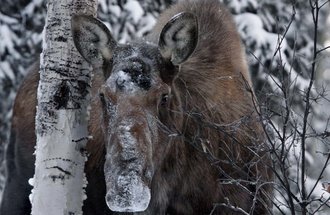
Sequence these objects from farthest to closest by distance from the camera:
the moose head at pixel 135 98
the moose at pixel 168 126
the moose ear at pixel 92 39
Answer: the moose ear at pixel 92 39 < the moose at pixel 168 126 < the moose head at pixel 135 98

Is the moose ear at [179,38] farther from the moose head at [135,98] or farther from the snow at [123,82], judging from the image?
the snow at [123,82]

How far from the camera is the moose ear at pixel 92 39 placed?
4.81 meters

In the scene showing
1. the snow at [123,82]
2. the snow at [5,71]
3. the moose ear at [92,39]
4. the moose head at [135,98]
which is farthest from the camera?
the snow at [5,71]

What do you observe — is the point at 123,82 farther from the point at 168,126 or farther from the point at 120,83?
the point at 168,126

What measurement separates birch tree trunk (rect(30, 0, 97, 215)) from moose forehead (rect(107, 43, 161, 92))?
10.4 inches

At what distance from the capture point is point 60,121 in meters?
4.77

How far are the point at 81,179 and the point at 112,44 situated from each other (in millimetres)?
964

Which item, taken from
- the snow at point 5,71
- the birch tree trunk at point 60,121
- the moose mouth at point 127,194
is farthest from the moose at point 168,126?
the snow at point 5,71

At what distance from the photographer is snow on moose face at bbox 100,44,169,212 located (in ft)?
13.9

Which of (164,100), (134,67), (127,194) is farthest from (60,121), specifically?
(127,194)

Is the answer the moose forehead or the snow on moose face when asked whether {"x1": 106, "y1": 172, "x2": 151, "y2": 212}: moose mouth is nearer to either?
the snow on moose face

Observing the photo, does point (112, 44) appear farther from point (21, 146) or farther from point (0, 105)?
point (0, 105)

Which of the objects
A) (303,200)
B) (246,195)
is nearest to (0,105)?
(246,195)

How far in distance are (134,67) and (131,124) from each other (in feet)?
1.64
